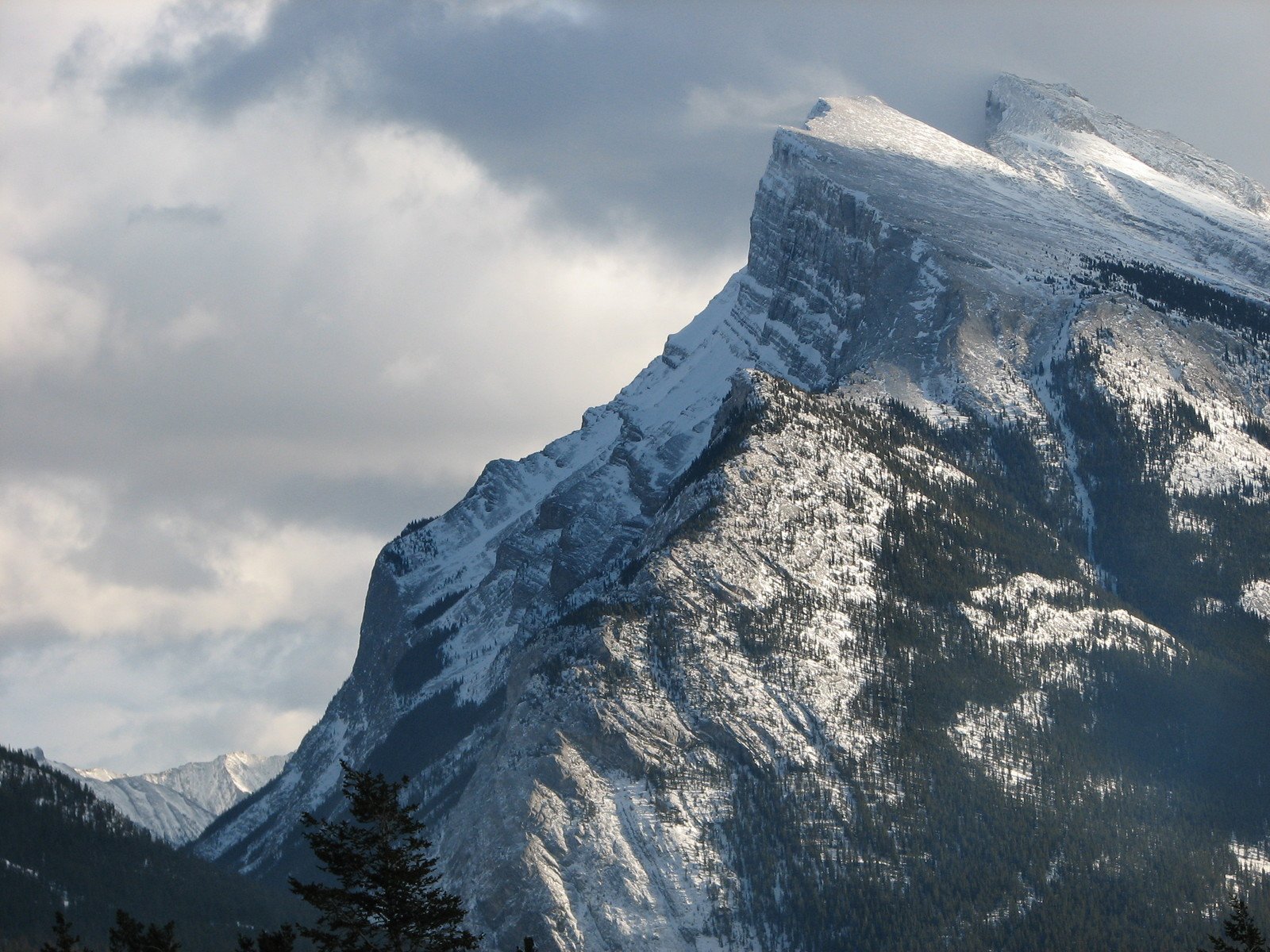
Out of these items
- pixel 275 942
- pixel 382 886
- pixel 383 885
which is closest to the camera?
pixel 383 885

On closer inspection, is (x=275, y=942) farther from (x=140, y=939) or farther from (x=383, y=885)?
(x=140, y=939)

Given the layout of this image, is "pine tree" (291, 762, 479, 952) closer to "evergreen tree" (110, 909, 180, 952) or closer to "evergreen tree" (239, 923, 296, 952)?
"evergreen tree" (239, 923, 296, 952)

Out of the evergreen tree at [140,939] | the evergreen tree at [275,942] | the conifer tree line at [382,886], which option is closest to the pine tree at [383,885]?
the conifer tree line at [382,886]

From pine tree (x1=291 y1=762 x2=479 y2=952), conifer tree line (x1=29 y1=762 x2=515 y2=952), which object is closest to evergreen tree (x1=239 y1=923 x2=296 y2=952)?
conifer tree line (x1=29 y1=762 x2=515 y2=952)

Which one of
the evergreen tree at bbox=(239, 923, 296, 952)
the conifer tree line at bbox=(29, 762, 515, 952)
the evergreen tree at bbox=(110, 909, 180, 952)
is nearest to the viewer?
the conifer tree line at bbox=(29, 762, 515, 952)

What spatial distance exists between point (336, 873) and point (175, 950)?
18.0 metres

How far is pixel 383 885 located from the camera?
90812 millimetres

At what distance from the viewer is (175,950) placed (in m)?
105

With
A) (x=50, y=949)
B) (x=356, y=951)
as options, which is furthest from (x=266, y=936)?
(x=50, y=949)

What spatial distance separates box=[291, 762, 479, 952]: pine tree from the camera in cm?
9019

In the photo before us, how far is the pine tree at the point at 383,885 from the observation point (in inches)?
3551

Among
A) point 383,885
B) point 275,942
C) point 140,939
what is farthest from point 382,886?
point 140,939

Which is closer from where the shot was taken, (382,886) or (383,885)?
(383,885)

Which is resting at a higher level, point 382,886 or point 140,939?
point 140,939
